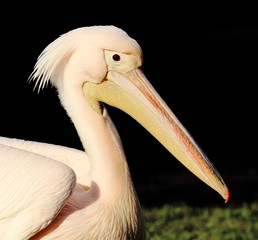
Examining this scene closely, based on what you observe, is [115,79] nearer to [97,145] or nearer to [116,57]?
[116,57]

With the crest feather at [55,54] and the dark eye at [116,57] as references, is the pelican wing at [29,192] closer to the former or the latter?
the crest feather at [55,54]

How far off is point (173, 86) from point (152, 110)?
6.56 m

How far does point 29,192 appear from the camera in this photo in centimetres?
350

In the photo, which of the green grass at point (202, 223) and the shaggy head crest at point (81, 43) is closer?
the shaggy head crest at point (81, 43)

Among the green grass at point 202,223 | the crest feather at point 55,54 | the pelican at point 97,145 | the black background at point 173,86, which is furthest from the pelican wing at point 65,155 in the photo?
the black background at point 173,86

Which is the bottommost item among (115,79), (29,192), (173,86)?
(173,86)

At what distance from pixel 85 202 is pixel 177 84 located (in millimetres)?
6839

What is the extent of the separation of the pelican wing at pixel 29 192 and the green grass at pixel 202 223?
6.89 ft

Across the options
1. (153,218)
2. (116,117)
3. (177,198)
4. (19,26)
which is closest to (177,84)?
(116,117)

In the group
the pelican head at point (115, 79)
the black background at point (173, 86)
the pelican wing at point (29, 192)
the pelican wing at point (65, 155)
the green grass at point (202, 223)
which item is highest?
the pelican head at point (115, 79)

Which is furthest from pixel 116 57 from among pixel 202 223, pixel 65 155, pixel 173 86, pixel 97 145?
pixel 173 86

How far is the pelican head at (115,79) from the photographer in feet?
12.2

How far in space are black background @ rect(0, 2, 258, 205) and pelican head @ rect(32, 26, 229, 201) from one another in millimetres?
2882

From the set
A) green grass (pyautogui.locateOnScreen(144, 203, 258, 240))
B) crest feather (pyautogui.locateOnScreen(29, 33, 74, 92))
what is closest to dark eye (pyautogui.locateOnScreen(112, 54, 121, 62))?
crest feather (pyautogui.locateOnScreen(29, 33, 74, 92))
